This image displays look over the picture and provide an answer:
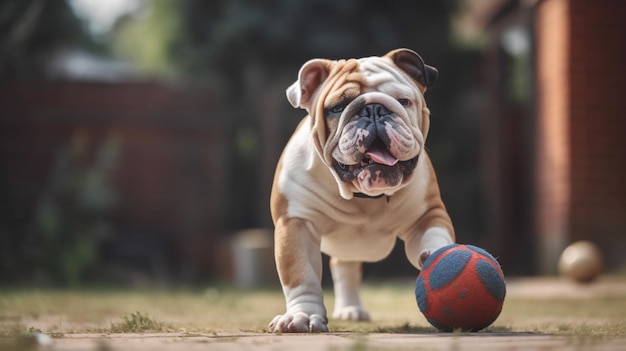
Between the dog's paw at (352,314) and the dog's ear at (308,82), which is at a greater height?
the dog's ear at (308,82)

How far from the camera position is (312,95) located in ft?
13.6

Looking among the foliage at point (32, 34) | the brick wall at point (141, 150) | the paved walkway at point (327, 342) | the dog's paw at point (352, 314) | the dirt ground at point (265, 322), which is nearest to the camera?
the paved walkway at point (327, 342)

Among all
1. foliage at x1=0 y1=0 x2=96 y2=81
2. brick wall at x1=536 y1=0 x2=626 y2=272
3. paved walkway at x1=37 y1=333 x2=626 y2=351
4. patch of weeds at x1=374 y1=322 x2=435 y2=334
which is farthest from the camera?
foliage at x1=0 y1=0 x2=96 y2=81

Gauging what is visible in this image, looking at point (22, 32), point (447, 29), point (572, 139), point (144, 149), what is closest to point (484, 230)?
point (447, 29)

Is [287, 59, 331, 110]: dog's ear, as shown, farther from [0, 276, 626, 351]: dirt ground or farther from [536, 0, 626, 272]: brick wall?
[536, 0, 626, 272]: brick wall

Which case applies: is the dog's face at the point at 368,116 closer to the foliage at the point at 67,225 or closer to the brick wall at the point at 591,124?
the brick wall at the point at 591,124

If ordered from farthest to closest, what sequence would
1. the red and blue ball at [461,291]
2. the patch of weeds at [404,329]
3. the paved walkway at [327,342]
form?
the patch of weeds at [404,329] < the red and blue ball at [461,291] < the paved walkway at [327,342]

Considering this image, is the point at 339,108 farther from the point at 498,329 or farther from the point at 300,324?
the point at 498,329

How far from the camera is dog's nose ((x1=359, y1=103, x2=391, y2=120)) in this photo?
3775 millimetres

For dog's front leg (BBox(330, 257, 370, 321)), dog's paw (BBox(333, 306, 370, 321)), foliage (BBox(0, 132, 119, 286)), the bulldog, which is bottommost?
foliage (BBox(0, 132, 119, 286))

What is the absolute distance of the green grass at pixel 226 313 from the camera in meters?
3.98

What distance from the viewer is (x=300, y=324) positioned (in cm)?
367

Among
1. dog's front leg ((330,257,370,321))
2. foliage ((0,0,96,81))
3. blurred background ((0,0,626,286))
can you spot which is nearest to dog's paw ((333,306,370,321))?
dog's front leg ((330,257,370,321))

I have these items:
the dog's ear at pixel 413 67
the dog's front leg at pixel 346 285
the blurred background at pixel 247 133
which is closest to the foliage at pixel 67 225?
the blurred background at pixel 247 133
